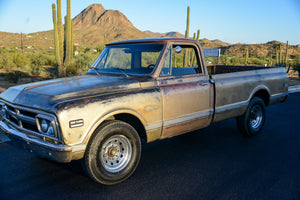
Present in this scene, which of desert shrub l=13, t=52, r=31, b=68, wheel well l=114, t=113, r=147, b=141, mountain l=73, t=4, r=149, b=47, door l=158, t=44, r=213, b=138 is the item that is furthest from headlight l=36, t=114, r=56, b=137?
mountain l=73, t=4, r=149, b=47

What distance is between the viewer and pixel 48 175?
3848 millimetres

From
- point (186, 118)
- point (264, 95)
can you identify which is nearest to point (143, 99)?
point (186, 118)

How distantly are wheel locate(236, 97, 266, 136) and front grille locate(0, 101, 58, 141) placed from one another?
13.4ft

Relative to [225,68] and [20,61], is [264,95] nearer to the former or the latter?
[225,68]

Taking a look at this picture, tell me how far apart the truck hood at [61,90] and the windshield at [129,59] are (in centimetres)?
40

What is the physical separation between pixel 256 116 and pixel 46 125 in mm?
4607

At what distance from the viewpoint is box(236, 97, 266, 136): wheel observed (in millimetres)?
5680

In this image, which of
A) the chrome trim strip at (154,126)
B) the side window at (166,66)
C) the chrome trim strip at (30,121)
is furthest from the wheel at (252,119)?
the chrome trim strip at (30,121)

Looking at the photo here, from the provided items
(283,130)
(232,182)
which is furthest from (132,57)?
(283,130)

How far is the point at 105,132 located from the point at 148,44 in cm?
182

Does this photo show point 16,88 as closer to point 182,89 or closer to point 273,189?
point 182,89

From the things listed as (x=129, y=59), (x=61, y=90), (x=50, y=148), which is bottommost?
(x=50, y=148)

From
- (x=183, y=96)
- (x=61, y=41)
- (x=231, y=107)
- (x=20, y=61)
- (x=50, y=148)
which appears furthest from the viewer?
(x=20, y=61)

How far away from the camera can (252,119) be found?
600 centimetres
